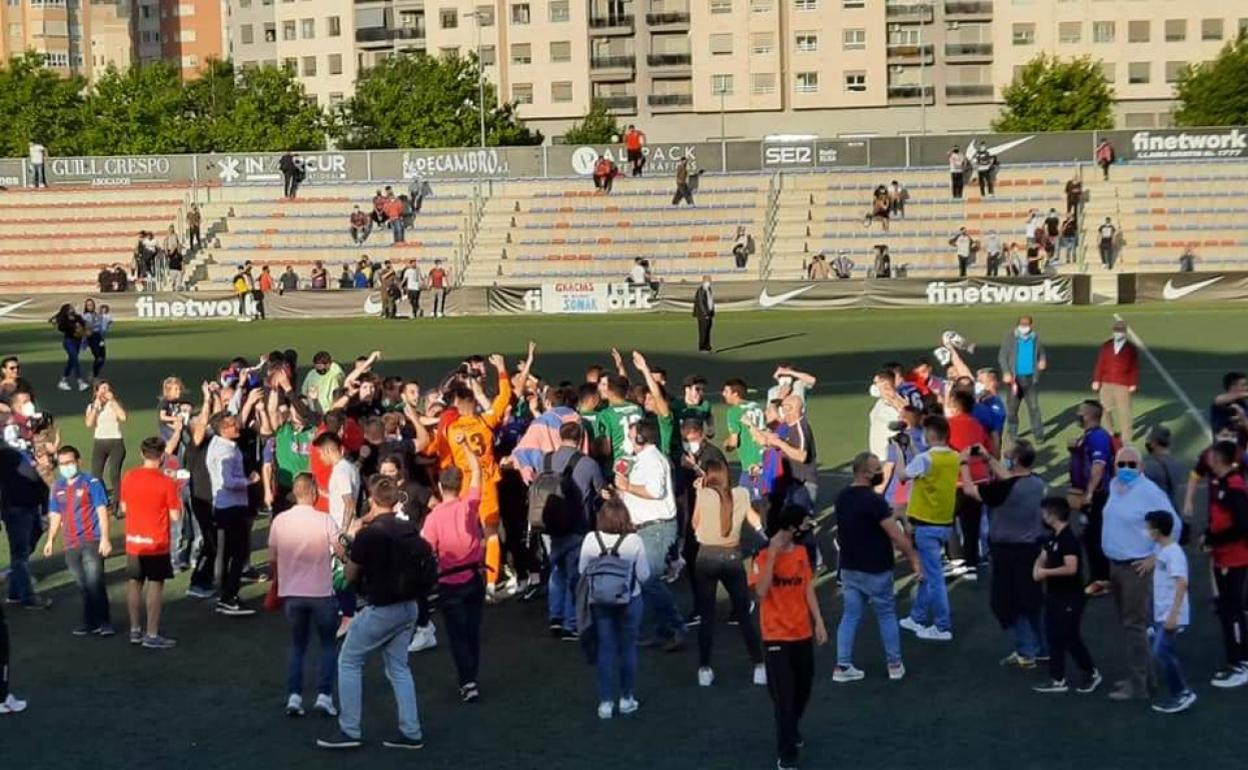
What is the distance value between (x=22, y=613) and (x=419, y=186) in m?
44.2

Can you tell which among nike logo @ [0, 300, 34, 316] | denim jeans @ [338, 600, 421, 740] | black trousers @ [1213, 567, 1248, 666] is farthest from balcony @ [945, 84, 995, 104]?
denim jeans @ [338, 600, 421, 740]

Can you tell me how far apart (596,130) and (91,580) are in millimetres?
80409

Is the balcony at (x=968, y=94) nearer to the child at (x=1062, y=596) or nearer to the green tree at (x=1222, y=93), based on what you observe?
the green tree at (x=1222, y=93)

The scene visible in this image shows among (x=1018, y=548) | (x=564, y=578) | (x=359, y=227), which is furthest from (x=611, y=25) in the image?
(x=1018, y=548)

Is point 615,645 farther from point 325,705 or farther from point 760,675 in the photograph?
point 325,705

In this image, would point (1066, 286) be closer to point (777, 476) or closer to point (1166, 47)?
point (777, 476)

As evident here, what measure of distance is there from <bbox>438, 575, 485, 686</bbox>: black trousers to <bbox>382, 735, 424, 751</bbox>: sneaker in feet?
3.24

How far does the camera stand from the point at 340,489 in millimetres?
13805

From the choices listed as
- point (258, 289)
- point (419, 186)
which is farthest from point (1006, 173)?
point (258, 289)

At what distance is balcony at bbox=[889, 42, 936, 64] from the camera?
318 ft

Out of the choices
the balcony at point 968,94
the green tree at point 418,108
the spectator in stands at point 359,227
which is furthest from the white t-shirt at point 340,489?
the balcony at point 968,94

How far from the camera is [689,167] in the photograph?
187 ft

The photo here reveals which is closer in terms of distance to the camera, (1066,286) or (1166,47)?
(1066,286)

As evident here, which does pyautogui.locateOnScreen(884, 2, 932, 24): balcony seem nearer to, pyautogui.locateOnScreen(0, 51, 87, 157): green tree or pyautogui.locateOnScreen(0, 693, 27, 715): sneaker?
pyautogui.locateOnScreen(0, 51, 87, 157): green tree
